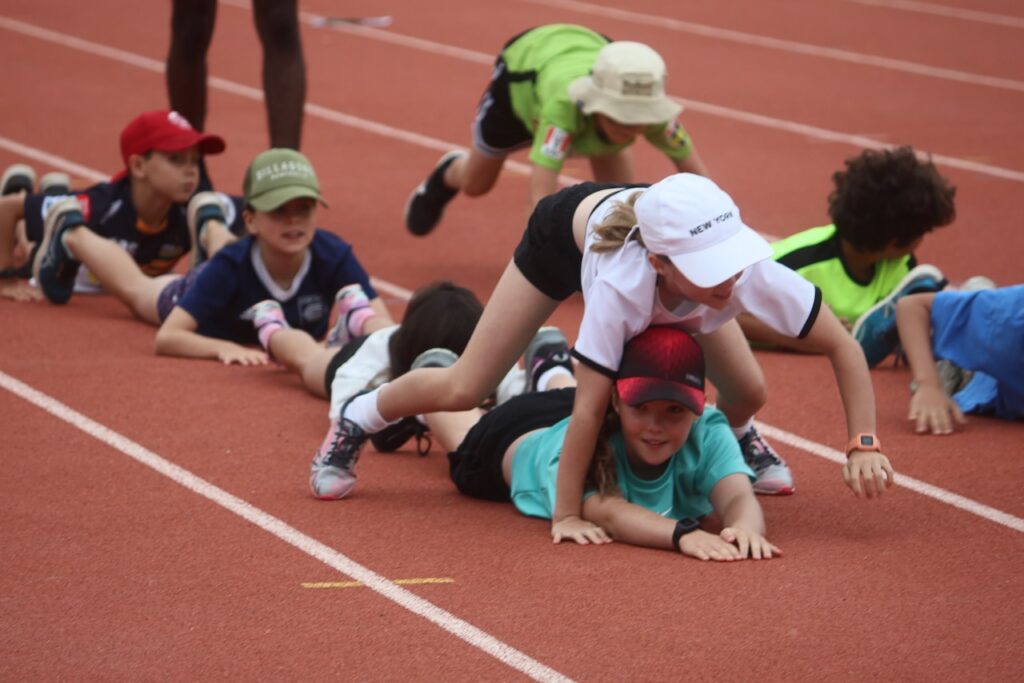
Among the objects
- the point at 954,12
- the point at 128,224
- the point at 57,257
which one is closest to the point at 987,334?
the point at 128,224

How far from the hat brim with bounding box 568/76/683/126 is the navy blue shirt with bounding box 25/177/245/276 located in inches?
64.8

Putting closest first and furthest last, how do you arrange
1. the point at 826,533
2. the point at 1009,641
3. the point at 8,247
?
the point at 1009,641 < the point at 826,533 < the point at 8,247

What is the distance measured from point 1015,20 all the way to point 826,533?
1225cm

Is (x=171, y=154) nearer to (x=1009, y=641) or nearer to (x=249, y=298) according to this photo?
(x=249, y=298)

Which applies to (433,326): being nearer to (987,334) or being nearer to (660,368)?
(660,368)

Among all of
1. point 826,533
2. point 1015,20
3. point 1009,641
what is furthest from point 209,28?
point 1015,20

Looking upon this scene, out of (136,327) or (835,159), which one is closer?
(136,327)

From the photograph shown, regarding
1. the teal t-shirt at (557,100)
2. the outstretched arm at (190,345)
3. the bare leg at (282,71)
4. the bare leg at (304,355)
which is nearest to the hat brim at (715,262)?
the bare leg at (304,355)

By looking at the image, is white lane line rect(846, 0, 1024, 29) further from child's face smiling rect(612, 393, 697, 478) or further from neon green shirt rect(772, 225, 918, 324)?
child's face smiling rect(612, 393, 697, 478)

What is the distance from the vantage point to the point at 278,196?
21.7 feet

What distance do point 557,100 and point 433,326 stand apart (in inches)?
82.2

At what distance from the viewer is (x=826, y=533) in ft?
15.9

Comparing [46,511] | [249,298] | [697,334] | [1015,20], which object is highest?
[1015,20]

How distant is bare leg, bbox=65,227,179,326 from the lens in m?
7.35
